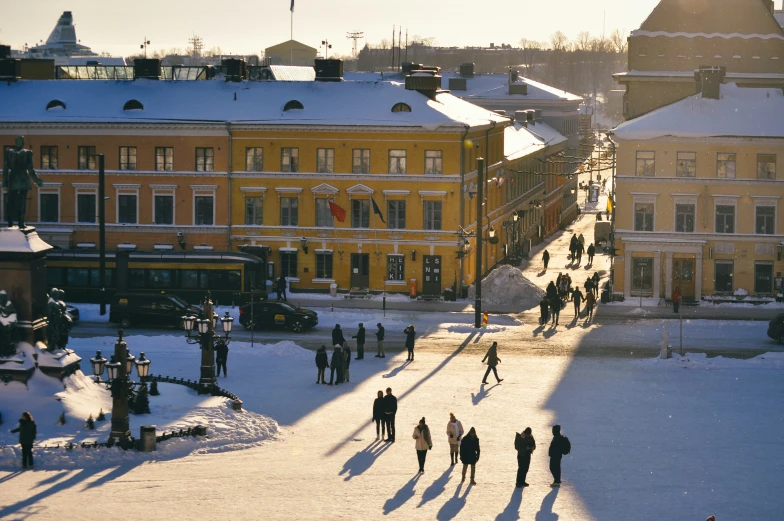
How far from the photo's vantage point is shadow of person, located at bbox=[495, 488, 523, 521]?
2815 cm

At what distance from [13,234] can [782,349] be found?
97.1 feet

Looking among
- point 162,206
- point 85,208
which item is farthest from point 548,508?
point 85,208

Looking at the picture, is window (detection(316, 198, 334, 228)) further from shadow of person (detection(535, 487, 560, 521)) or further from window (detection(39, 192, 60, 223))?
shadow of person (detection(535, 487, 560, 521))

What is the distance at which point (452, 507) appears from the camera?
1138 inches

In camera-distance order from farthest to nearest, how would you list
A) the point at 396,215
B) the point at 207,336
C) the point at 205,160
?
the point at 205,160 → the point at 396,215 → the point at 207,336

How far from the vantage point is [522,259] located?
77562 millimetres

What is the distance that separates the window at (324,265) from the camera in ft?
211

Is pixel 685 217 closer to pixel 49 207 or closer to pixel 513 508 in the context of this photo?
pixel 49 207

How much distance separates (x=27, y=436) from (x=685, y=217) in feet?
126

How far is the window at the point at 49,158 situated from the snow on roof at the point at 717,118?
2791 cm

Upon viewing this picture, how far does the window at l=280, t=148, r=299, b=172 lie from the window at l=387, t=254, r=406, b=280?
6444mm

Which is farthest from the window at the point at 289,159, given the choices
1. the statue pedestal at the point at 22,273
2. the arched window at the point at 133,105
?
the statue pedestal at the point at 22,273

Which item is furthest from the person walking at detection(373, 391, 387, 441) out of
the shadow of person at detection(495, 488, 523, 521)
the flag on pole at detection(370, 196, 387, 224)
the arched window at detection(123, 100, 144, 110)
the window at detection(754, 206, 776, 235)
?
the arched window at detection(123, 100, 144, 110)

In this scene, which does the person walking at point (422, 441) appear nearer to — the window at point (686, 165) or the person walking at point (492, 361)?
the person walking at point (492, 361)
